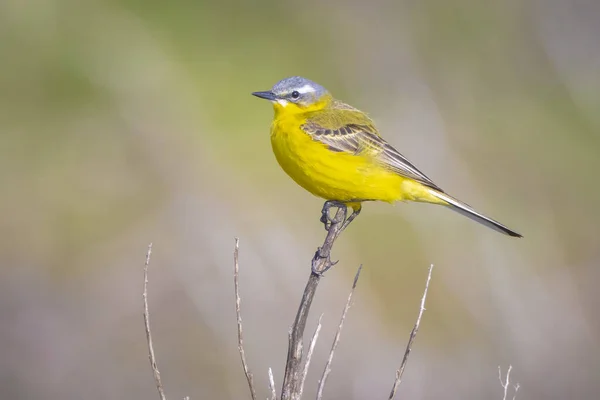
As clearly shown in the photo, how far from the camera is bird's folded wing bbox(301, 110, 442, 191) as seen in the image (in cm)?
682

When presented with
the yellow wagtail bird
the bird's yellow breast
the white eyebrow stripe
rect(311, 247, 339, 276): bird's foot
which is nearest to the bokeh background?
the yellow wagtail bird

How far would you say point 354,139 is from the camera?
7.09 metres

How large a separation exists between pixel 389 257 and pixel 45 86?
21.6 feet

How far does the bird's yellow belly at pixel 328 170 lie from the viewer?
21.4 feet

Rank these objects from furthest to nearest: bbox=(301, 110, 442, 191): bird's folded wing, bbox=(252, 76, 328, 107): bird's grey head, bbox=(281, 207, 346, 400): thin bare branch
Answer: bbox=(252, 76, 328, 107): bird's grey head < bbox=(301, 110, 442, 191): bird's folded wing < bbox=(281, 207, 346, 400): thin bare branch

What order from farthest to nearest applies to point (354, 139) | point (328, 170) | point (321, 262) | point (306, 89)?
1. point (306, 89)
2. point (354, 139)
3. point (328, 170)
4. point (321, 262)

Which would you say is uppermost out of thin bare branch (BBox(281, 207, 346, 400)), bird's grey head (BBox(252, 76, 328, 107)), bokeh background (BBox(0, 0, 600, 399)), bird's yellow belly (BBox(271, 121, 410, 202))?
bird's grey head (BBox(252, 76, 328, 107))

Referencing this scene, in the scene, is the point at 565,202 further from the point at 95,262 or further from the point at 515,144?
the point at 95,262

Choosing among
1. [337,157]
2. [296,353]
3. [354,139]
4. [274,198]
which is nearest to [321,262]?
[296,353]

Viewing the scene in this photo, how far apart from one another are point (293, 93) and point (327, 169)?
94cm

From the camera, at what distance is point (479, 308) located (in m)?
12.0

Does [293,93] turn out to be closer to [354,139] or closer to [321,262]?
[354,139]

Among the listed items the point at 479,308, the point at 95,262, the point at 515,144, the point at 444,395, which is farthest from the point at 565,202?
the point at 95,262

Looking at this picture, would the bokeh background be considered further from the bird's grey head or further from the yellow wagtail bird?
Result: the bird's grey head
